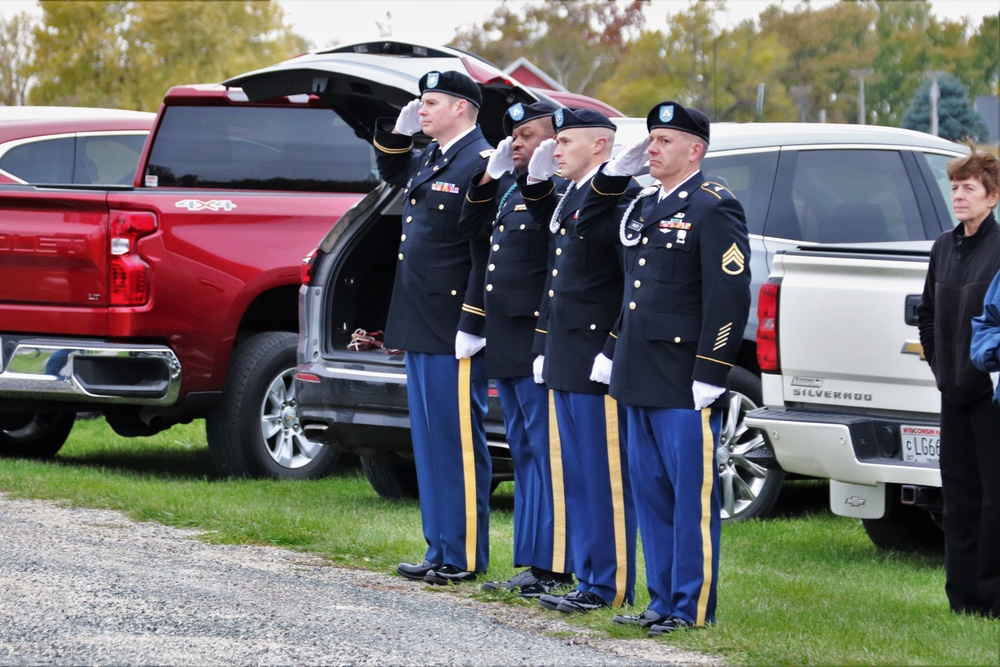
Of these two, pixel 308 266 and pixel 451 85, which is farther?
pixel 308 266

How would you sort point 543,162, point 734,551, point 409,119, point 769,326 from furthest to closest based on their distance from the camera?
point 734,551, point 769,326, point 409,119, point 543,162

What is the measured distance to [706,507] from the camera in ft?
17.8

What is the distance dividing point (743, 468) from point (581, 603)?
2561 millimetres

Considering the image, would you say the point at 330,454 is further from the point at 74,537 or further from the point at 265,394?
the point at 74,537

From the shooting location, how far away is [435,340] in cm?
653

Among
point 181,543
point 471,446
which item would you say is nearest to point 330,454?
point 181,543

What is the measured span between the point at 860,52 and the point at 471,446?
2939 inches

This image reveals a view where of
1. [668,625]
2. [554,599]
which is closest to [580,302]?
[554,599]

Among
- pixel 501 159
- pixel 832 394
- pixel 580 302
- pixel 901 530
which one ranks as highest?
pixel 501 159

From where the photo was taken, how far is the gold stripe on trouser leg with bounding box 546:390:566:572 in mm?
6062

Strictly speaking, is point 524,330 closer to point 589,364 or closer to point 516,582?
point 589,364

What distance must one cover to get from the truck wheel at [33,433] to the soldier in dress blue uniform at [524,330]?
5.25 metres

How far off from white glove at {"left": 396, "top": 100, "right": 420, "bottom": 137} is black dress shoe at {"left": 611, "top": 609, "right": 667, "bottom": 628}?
2188 mm

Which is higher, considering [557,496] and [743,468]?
[557,496]
